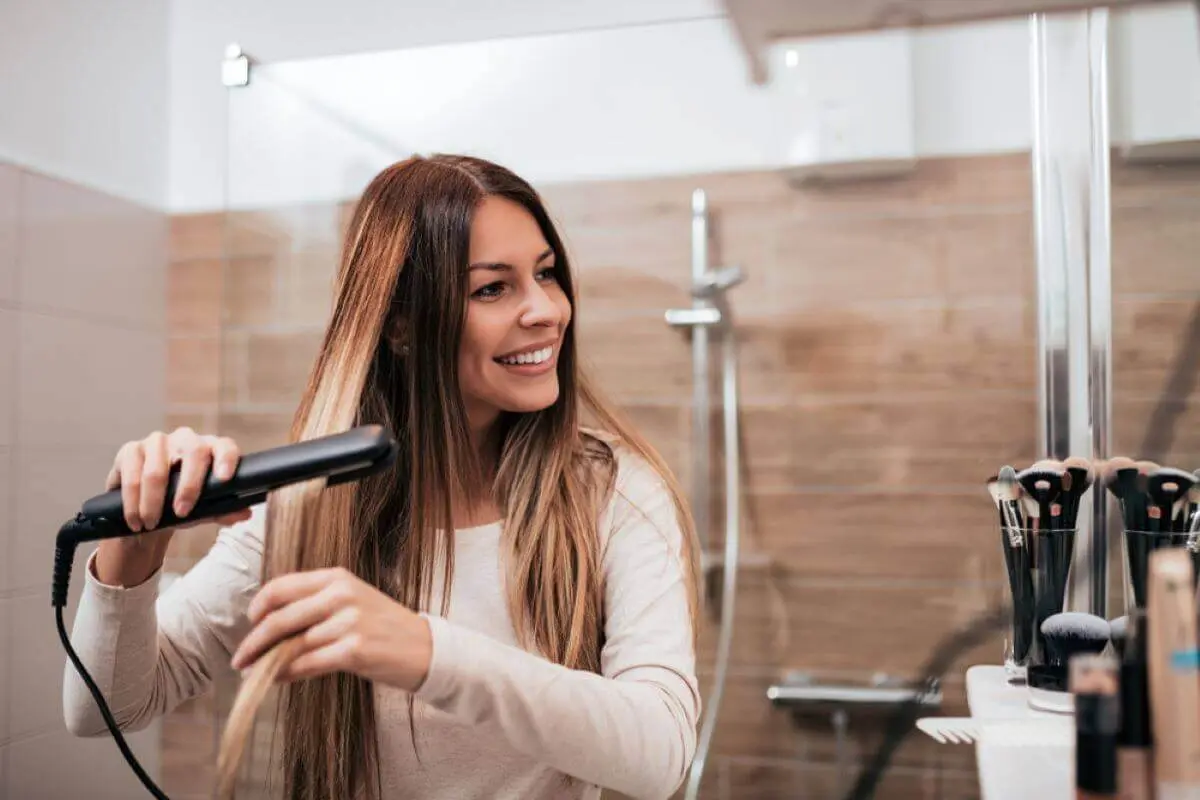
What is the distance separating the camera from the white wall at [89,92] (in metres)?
1.45

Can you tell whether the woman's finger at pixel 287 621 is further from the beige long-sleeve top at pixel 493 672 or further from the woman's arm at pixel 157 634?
the woman's arm at pixel 157 634

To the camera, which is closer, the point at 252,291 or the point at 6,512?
the point at 6,512

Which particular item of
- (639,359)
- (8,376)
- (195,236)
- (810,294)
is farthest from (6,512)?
(810,294)

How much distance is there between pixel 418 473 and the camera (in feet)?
3.33

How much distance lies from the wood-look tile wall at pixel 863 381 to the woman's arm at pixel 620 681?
0.33 meters

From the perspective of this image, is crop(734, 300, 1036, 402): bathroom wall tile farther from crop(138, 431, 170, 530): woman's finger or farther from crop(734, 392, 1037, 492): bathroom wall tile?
crop(138, 431, 170, 530): woman's finger

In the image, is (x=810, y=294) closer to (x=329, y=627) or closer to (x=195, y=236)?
(x=329, y=627)

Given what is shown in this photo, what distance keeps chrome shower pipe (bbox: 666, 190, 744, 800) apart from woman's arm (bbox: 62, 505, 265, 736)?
0.57m

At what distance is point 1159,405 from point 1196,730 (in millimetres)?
839

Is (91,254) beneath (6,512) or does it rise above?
above

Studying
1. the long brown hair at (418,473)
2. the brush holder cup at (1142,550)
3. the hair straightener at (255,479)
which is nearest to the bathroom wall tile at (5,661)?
the long brown hair at (418,473)

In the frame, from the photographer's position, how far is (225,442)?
29.2 inches

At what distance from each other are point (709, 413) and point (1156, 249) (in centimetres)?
56

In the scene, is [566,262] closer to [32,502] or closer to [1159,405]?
[1159,405]
